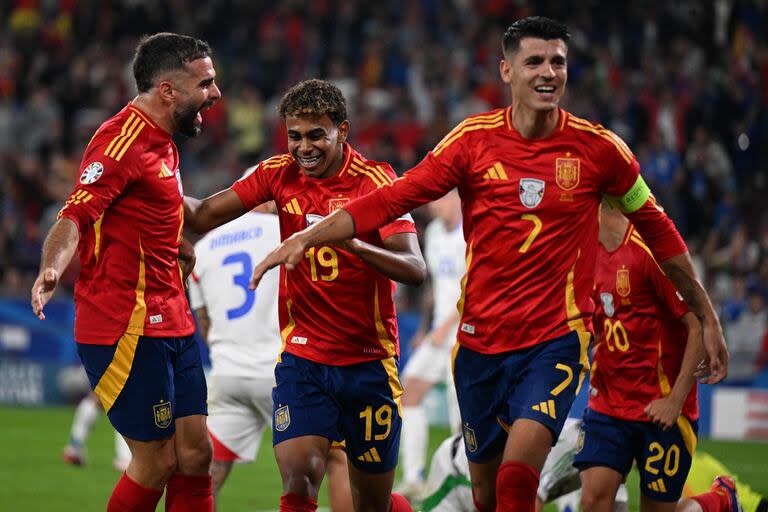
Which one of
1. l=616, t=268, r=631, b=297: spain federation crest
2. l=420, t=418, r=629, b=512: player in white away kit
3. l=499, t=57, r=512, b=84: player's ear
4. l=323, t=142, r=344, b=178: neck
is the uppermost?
l=499, t=57, r=512, b=84: player's ear

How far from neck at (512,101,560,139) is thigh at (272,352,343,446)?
1.47m

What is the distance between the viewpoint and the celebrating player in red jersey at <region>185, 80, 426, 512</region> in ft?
19.1

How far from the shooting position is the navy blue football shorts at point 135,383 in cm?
581

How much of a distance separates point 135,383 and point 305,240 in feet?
4.36

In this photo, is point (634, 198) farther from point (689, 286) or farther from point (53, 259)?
point (53, 259)

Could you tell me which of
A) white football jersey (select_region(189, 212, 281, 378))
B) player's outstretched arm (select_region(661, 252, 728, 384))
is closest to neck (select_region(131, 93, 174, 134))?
white football jersey (select_region(189, 212, 281, 378))

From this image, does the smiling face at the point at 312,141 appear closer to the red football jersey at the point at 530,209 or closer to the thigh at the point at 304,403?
the red football jersey at the point at 530,209

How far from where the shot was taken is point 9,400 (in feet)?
53.2

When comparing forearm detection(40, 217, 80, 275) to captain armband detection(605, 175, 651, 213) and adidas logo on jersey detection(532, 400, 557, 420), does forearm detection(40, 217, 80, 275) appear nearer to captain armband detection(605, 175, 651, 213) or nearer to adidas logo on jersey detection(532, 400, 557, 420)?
adidas logo on jersey detection(532, 400, 557, 420)

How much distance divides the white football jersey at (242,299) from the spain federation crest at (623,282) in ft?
7.30

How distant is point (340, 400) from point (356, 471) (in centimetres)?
39

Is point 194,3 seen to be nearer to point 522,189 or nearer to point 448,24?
point 448,24

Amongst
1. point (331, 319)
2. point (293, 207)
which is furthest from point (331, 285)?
point (293, 207)

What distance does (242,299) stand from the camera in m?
7.55
